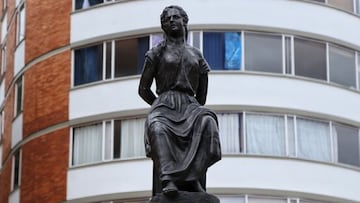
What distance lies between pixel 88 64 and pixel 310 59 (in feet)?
27.1

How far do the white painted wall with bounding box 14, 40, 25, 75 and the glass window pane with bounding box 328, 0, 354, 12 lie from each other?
1241cm

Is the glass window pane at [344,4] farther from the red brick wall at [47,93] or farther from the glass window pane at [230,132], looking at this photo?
the red brick wall at [47,93]

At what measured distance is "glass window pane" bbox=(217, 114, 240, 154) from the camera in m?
38.6

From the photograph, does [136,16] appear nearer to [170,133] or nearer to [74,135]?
[74,135]

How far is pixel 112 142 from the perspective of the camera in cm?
3953

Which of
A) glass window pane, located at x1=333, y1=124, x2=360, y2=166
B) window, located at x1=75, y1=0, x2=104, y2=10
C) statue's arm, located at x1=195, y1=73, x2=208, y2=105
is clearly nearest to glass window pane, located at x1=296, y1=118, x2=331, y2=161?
glass window pane, located at x1=333, y1=124, x2=360, y2=166

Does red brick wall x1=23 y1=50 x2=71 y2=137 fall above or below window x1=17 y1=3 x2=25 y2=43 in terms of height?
below

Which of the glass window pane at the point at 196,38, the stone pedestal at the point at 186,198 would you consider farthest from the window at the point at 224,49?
the stone pedestal at the point at 186,198

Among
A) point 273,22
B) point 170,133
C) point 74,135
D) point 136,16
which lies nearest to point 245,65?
point 273,22

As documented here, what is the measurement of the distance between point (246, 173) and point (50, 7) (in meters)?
10.7

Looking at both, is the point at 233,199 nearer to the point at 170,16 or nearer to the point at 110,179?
the point at 110,179

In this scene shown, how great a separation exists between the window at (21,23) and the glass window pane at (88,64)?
4023 mm

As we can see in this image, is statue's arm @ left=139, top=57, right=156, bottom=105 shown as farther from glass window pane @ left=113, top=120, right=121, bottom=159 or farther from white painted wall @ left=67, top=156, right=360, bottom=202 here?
glass window pane @ left=113, top=120, right=121, bottom=159

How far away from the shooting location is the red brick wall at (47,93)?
41438mm
